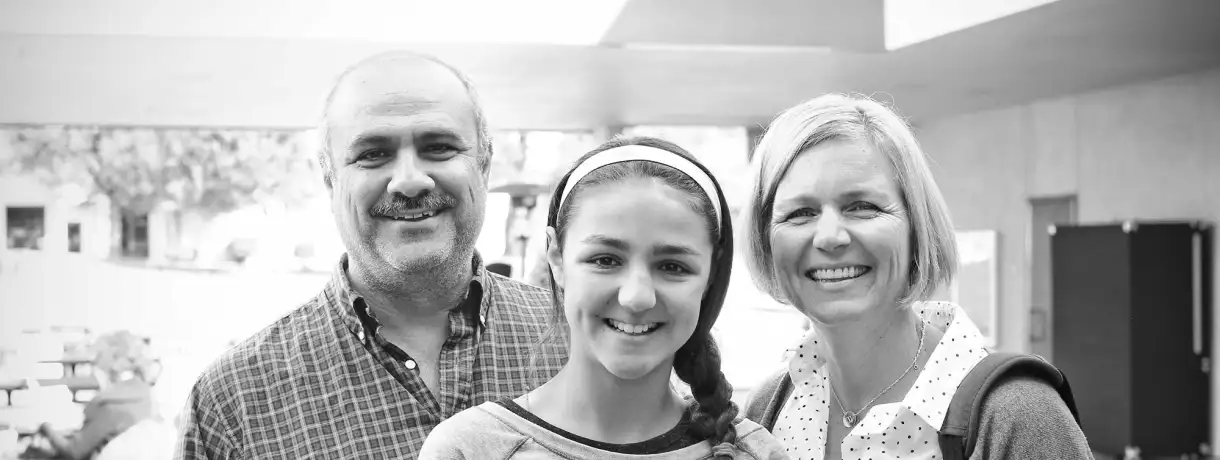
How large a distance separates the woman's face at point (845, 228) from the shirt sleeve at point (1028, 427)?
306 mm

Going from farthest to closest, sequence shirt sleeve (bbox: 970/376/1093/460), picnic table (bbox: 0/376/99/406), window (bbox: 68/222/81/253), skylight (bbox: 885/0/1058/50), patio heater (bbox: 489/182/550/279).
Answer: window (bbox: 68/222/81/253) → picnic table (bbox: 0/376/99/406) → patio heater (bbox: 489/182/550/279) → skylight (bbox: 885/0/1058/50) → shirt sleeve (bbox: 970/376/1093/460)

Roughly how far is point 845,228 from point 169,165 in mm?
11536

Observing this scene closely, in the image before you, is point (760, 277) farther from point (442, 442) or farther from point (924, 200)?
point (442, 442)

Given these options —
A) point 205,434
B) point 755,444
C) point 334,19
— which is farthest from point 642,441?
point 334,19

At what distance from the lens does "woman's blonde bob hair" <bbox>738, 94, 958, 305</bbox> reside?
84.1 inches

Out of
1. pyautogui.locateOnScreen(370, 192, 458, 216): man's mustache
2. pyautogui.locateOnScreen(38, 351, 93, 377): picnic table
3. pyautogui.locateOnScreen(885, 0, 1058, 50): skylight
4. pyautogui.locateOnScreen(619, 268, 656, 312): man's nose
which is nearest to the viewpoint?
pyautogui.locateOnScreen(619, 268, 656, 312): man's nose

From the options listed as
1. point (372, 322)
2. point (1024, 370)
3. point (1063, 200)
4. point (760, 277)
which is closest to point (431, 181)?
point (372, 322)

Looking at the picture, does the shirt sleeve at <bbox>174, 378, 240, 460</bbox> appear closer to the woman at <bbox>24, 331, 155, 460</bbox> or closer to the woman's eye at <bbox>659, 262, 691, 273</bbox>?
the woman's eye at <bbox>659, 262, 691, 273</bbox>

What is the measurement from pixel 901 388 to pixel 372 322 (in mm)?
1048

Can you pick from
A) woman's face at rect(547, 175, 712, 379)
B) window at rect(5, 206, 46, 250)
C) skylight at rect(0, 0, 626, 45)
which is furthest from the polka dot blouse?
window at rect(5, 206, 46, 250)

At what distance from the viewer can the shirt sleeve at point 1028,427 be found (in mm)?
1881

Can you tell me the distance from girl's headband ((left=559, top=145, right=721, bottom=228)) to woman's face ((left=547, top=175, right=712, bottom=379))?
5cm

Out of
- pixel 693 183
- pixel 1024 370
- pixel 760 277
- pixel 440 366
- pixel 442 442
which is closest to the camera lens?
pixel 442 442

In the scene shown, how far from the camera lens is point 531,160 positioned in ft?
41.5
